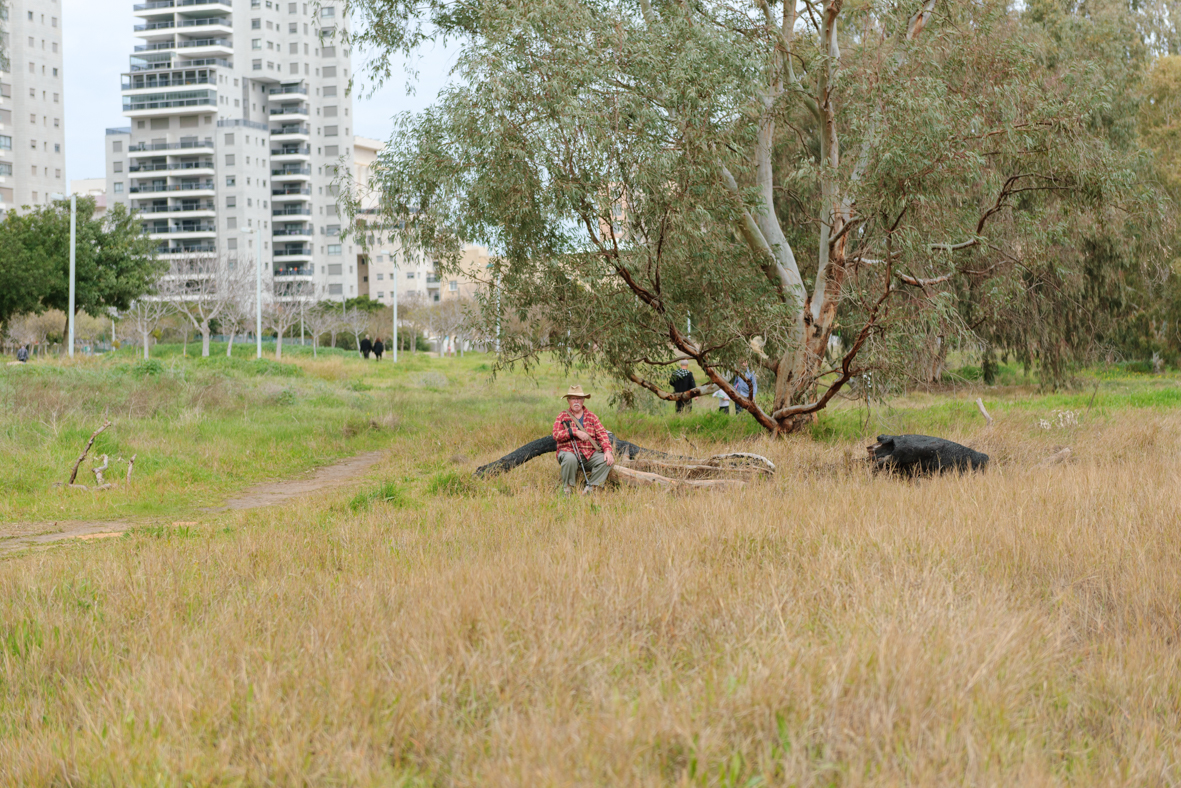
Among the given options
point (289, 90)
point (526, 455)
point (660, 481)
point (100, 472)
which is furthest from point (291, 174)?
point (660, 481)

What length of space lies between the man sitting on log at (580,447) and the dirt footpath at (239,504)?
4.09 m

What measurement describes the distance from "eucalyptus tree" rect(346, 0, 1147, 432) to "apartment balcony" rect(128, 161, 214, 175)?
90.9m

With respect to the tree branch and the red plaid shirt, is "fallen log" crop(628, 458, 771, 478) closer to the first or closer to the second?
the red plaid shirt

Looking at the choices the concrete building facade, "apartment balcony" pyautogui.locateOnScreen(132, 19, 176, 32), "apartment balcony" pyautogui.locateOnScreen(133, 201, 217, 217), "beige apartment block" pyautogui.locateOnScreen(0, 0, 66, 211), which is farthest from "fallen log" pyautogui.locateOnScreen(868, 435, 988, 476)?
"apartment balcony" pyautogui.locateOnScreen(132, 19, 176, 32)

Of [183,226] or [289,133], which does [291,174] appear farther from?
[183,226]

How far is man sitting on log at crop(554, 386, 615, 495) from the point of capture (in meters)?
11.4

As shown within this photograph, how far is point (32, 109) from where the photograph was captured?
97625mm

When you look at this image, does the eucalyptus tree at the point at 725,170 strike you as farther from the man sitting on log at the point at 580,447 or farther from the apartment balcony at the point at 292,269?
the apartment balcony at the point at 292,269

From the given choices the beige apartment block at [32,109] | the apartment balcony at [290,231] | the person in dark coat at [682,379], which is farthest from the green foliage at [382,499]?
the apartment balcony at [290,231]

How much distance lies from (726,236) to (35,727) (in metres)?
14.2

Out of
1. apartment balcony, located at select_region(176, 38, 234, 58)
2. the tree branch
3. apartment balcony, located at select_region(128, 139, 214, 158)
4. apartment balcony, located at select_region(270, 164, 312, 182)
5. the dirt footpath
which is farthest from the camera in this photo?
apartment balcony, located at select_region(270, 164, 312, 182)

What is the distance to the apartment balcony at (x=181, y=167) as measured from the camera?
100750 mm

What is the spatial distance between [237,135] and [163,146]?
799cm

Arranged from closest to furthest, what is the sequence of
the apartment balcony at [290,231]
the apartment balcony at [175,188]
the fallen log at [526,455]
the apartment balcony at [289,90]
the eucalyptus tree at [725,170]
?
the fallen log at [526,455]
the eucalyptus tree at [725,170]
the apartment balcony at [175,188]
the apartment balcony at [290,231]
the apartment balcony at [289,90]
